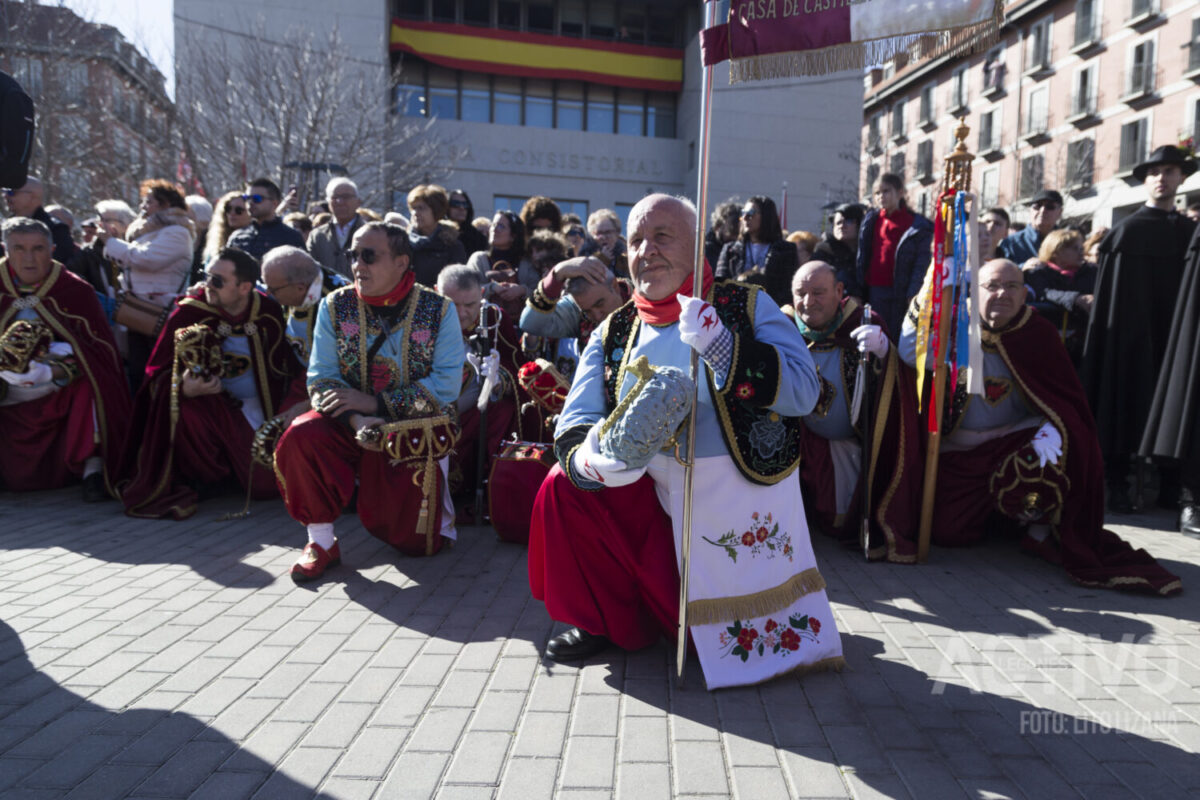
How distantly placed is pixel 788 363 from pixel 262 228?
5484 millimetres

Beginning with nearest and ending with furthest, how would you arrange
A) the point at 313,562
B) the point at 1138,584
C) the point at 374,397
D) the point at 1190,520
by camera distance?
the point at 1138,584 → the point at 313,562 → the point at 374,397 → the point at 1190,520

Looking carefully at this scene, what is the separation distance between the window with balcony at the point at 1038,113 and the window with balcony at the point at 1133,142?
341 centimetres

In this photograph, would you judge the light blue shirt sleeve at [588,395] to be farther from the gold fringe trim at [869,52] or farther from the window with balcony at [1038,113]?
the window with balcony at [1038,113]

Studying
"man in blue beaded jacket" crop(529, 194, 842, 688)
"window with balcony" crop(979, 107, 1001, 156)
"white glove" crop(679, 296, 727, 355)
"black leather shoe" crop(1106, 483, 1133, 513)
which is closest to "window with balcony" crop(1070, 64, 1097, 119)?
"window with balcony" crop(979, 107, 1001, 156)

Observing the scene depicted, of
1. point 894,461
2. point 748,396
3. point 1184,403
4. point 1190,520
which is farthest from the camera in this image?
point 1190,520

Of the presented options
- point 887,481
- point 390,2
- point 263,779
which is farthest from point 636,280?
point 390,2

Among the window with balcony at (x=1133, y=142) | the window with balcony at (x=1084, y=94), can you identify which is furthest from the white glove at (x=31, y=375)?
the window with balcony at (x=1084, y=94)

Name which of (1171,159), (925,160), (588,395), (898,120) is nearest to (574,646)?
(588,395)

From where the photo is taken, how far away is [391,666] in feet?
10.9

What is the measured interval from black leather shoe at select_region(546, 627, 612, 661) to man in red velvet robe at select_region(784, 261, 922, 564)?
2.06 meters

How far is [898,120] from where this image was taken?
133ft

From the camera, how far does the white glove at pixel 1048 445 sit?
15.6ft

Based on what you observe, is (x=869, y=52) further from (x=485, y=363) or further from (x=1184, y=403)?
(x=1184, y=403)

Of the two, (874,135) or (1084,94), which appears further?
(874,135)
